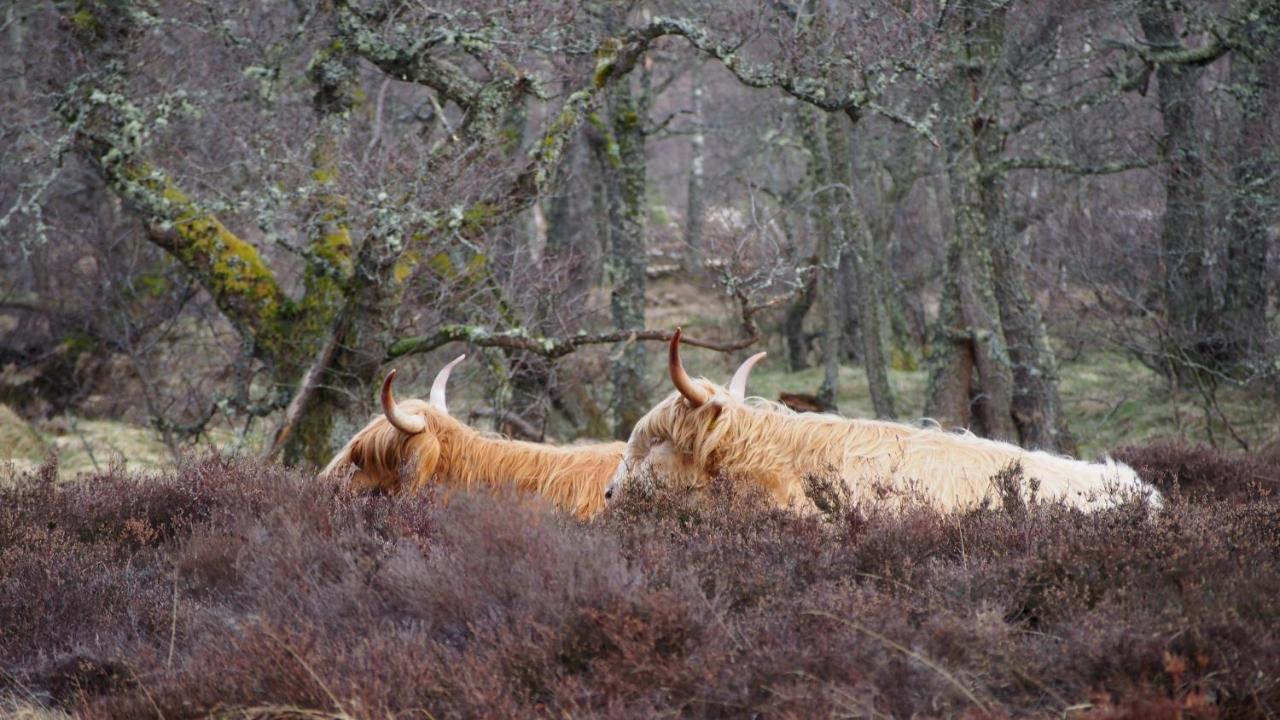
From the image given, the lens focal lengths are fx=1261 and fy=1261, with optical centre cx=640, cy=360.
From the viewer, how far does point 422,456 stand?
6672 millimetres

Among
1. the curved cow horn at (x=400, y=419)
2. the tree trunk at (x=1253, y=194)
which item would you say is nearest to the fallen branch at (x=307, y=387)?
the curved cow horn at (x=400, y=419)

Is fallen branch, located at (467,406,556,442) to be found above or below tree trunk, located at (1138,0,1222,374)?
below

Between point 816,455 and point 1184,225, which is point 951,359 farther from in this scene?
point 816,455

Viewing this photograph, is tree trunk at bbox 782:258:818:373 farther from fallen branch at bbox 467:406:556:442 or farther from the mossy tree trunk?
fallen branch at bbox 467:406:556:442

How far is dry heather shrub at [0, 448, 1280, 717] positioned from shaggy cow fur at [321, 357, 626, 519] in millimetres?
1641

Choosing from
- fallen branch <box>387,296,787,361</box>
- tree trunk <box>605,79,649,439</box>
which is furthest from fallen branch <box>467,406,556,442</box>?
tree trunk <box>605,79,649,439</box>

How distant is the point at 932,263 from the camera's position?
68.6ft

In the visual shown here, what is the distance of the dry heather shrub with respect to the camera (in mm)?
3166

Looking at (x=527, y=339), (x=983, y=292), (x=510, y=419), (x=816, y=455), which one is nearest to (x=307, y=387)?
(x=527, y=339)

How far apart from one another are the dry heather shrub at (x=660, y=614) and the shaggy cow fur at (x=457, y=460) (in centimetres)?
164

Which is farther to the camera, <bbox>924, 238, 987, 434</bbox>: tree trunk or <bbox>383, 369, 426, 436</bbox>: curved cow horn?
<bbox>924, 238, 987, 434</bbox>: tree trunk

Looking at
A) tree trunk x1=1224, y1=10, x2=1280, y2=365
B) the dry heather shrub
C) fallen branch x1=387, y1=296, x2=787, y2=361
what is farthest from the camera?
tree trunk x1=1224, y1=10, x2=1280, y2=365

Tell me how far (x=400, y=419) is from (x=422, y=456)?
233mm

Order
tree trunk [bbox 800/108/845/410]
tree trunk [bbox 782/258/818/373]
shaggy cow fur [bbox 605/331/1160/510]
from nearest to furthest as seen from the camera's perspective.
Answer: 1. shaggy cow fur [bbox 605/331/1160/510]
2. tree trunk [bbox 800/108/845/410]
3. tree trunk [bbox 782/258/818/373]
